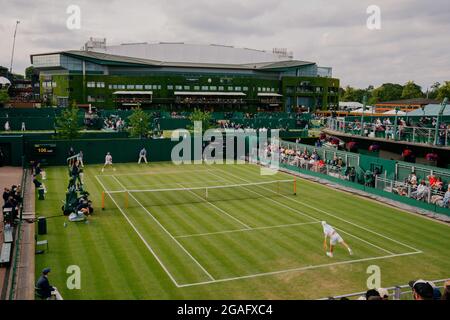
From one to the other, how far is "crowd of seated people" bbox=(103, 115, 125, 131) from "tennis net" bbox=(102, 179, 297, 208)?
109 feet

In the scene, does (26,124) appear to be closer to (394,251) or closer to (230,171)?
(230,171)

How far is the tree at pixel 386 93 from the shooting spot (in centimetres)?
16875

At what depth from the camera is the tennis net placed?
29062 mm

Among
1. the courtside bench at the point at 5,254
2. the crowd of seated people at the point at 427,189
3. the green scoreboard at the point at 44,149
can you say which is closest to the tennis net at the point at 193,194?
the crowd of seated people at the point at 427,189

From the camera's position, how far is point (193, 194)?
31.5 metres

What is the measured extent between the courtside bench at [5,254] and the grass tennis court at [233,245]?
1.11 metres

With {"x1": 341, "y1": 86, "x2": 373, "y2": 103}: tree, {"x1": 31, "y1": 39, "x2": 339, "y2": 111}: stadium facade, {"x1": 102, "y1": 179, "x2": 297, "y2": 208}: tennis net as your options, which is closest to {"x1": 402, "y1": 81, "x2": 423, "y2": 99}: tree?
{"x1": 31, "y1": 39, "x2": 339, "y2": 111}: stadium facade

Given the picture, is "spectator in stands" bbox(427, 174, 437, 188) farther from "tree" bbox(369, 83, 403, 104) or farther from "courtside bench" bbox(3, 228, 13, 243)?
"tree" bbox(369, 83, 403, 104)

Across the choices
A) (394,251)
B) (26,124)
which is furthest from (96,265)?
(26,124)

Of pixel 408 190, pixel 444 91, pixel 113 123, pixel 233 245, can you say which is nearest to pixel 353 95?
pixel 444 91

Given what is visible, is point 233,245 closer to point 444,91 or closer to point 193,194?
point 193,194

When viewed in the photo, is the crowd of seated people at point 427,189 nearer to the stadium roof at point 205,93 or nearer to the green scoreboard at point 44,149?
the green scoreboard at point 44,149

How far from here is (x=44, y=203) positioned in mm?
28391

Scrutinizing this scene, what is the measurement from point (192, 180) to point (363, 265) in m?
20.9
